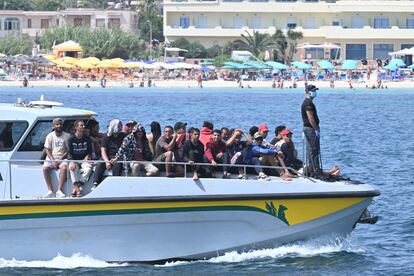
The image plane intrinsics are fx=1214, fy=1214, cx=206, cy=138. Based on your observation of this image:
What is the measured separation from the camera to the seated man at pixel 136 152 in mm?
17547

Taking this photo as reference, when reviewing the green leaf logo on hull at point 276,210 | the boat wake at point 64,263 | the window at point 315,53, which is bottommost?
the boat wake at point 64,263

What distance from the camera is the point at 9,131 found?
58.0 feet

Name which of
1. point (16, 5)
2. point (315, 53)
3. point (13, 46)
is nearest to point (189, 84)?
point (315, 53)

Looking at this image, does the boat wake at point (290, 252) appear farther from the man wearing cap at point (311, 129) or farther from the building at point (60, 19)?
the building at point (60, 19)

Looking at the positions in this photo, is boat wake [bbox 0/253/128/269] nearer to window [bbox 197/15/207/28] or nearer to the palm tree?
the palm tree

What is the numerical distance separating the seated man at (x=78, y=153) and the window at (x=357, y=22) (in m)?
108

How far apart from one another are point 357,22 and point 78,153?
108 m

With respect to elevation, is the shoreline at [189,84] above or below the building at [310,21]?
below

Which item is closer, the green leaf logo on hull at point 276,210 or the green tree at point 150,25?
the green leaf logo on hull at point 276,210

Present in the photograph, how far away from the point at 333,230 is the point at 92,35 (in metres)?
101

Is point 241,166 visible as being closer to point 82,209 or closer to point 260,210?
point 260,210

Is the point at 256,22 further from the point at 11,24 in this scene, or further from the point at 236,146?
the point at 236,146

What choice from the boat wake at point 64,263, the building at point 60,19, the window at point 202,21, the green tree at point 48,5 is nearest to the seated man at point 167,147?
the boat wake at point 64,263

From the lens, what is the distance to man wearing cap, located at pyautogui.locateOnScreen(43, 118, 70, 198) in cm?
A: 1738
